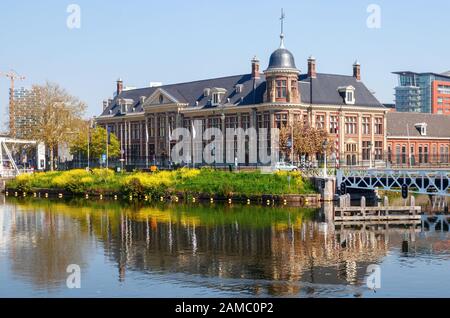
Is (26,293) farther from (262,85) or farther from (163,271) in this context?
(262,85)

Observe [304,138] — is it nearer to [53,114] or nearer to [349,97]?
[349,97]

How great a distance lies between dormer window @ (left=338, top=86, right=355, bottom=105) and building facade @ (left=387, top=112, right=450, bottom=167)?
10.2m

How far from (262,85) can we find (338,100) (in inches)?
447

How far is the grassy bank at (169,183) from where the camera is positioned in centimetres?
8350

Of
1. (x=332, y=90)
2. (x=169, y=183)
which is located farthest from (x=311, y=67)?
(x=169, y=183)

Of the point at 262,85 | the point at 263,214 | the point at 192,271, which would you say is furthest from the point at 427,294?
the point at 262,85

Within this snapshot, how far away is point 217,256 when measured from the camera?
45.3 meters

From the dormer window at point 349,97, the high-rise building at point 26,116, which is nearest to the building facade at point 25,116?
the high-rise building at point 26,116

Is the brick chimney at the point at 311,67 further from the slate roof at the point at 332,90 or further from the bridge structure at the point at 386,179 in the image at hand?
the bridge structure at the point at 386,179

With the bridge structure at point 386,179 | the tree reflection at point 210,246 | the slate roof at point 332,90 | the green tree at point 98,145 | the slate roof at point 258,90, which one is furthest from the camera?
the green tree at point 98,145

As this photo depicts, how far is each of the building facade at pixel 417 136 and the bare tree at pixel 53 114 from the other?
1881 inches

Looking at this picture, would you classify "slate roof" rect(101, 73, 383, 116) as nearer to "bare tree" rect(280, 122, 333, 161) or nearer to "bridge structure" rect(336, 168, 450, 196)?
"bare tree" rect(280, 122, 333, 161)

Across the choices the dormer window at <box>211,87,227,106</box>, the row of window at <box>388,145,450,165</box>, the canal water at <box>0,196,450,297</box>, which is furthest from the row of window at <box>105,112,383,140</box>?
the canal water at <box>0,196,450,297</box>

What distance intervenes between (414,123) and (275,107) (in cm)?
Answer: 3028
